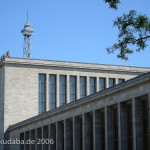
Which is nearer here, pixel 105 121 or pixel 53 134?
pixel 105 121

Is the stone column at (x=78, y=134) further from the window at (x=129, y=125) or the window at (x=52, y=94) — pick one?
the window at (x=52, y=94)

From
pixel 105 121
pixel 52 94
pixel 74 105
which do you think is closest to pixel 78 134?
pixel 74 105

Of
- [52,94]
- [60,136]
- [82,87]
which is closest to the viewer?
[60,136]

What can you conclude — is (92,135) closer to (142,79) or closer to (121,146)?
(121,146)

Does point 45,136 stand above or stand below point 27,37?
below

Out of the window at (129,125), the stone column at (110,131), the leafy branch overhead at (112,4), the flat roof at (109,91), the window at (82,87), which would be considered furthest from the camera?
the window at (82,87)

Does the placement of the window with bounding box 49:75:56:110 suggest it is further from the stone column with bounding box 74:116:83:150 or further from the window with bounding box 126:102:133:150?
the window with bounding box 126:102:133:150

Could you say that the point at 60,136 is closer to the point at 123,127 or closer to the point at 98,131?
the point at 98,131

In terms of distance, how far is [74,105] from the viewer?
51625mm

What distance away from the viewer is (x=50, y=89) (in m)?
75.9

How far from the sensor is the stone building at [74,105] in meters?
40.3

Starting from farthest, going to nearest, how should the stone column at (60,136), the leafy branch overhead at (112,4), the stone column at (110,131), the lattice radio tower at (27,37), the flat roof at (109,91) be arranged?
the lattice radio tower at (27,37), the stone column at (60,136), the stone column at (110,131), the flat roof at (109,91), the leafy branch overhead at (112,4)

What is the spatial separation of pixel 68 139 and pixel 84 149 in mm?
5795

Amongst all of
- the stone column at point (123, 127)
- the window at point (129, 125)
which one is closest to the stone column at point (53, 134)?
the stone column at point (123, 127)
